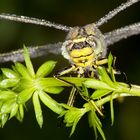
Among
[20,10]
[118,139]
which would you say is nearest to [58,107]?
[118,139]

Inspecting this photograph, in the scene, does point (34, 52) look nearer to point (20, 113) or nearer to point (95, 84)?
point (20, 113)

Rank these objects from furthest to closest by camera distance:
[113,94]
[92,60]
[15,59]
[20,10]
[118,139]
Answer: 1. [20,10]
2. [118,139]
3. [15,59]
4. [92,60]
5. [113,94]

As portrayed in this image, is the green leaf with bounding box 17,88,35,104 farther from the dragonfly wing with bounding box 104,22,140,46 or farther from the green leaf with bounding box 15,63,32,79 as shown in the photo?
the dragonfly wing with bounding box 104,22,140,46

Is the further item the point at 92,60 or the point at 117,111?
the point at 117,111

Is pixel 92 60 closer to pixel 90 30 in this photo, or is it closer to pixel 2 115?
pixel 90 30

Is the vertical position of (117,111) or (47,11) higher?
(47,11)

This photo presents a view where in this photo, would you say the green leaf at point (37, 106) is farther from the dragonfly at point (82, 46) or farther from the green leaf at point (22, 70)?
the dragonfly at point (82, 46)

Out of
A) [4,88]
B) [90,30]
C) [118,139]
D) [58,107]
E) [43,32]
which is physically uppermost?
[43,32]

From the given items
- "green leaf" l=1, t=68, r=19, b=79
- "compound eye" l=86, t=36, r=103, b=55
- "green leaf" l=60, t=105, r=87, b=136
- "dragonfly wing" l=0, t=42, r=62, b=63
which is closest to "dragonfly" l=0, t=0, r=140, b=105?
"compound eye" l=86, t=36, r=103, b=55
